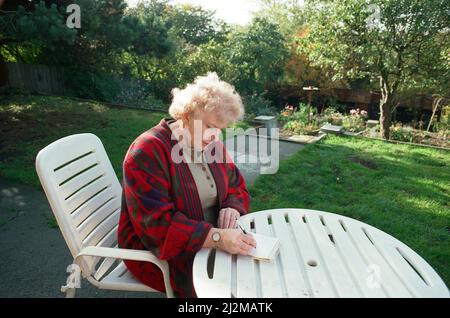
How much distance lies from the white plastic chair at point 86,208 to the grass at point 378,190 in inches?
77.1

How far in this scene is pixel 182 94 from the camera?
1642mm

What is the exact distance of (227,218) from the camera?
1691 mm

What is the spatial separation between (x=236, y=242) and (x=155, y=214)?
1.23 feet

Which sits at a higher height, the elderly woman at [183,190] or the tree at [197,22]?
the tree at [197,22]

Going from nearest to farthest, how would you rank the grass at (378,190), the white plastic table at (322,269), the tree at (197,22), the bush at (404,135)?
the white plastic table at (322,269) → the grass at (378,190) → the bush at (404,135) → the tree at (197,22)

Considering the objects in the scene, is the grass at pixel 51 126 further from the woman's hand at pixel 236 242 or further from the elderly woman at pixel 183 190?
the woman's hand at pixel 236 242

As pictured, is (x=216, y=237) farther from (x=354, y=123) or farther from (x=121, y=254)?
(x=354, y=123)

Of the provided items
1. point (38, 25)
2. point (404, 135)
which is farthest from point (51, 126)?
point (404, 135)

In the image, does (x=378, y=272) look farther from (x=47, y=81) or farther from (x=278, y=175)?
(x=47, y=81)

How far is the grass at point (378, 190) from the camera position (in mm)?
3127

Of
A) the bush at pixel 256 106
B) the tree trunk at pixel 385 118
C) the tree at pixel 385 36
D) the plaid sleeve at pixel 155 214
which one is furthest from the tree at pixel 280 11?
the plaid sleeve at pixel 155 214

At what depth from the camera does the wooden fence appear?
10859mm

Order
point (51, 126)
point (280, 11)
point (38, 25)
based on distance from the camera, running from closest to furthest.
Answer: point (38, 25) → point (51, 126) → point (280, 11)

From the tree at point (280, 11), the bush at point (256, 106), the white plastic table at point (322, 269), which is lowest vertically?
the white plastic table at point (322, 269)
